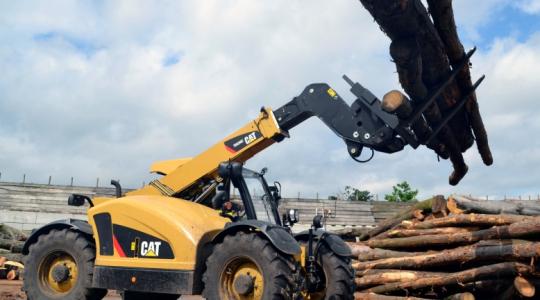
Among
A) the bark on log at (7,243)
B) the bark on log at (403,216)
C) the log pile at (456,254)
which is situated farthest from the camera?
the bark on log at (7,243)

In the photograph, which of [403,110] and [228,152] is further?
[228,152]

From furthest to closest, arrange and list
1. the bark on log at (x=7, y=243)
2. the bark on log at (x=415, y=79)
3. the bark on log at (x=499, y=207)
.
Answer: the bark on log at (x=7, y=243) → the bark on log at (x=499, y=207) → the bark on log at (x=415, y=79)

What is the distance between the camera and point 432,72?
691 centimetres

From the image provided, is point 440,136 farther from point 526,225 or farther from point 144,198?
point 144,198

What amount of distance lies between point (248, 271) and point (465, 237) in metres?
5.72

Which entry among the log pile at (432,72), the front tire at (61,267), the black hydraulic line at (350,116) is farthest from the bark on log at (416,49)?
the front tire at (61,267)

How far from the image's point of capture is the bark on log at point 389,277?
34.6 ft

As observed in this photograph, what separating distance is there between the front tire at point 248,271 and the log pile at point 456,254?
4471 mm

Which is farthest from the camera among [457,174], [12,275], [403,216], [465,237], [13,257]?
[13,257]

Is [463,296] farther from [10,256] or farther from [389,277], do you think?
[10,256]

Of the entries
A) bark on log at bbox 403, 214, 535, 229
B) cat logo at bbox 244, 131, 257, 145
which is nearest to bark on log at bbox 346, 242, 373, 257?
bark on log at bbox 403, 214, 535, 229

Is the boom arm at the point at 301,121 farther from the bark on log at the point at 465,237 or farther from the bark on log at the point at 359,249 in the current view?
the bark on log at the point at 359,249

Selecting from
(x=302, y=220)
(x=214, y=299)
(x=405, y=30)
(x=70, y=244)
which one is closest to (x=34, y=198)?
(x=302, y=220)

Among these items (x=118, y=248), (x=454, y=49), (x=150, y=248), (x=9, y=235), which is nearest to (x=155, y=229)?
(x=150, y=248)
